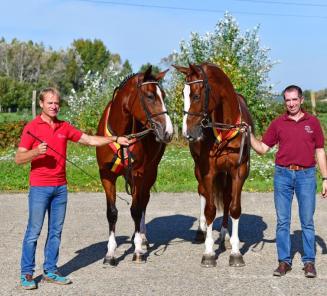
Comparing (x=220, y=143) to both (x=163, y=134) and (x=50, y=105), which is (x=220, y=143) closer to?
(x=163, y=134)

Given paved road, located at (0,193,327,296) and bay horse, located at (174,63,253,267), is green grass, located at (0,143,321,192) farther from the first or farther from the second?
bay horse, located at (174,63,253,267)

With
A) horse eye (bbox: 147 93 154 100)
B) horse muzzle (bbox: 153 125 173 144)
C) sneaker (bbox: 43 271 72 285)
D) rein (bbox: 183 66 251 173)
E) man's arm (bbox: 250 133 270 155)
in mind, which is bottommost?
sneaker (bbox: 43 271 72 285)

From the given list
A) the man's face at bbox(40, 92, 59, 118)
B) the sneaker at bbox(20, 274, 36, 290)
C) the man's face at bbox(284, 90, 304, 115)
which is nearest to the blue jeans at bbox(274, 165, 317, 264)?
the man's face at bbox(284, 90, 304, 115)

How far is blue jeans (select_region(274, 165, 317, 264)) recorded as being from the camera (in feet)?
18.3

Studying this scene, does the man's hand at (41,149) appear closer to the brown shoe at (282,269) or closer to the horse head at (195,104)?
the horse head at (195,104)

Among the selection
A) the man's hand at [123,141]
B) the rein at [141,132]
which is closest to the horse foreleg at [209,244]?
the rein at [141,132]

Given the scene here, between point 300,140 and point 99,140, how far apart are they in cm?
208

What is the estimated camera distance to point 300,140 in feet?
18.2

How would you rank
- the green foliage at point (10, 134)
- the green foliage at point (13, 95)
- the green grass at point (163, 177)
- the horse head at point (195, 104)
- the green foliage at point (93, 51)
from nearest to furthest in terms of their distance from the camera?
A: the horse head at point (195, 104) → the green grass at point (163, 177) → the green foliage at point (10, 134) → the green foliage at point (13, 95) → the green foliage at point (93, 51)

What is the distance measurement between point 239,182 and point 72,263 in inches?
84.2

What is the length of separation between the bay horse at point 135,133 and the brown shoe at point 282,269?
61.4 inches

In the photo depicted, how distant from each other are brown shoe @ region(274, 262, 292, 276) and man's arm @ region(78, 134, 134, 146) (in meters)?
2.06

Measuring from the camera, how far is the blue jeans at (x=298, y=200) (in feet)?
18.3

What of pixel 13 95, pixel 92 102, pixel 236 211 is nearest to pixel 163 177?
pixel 236 211
